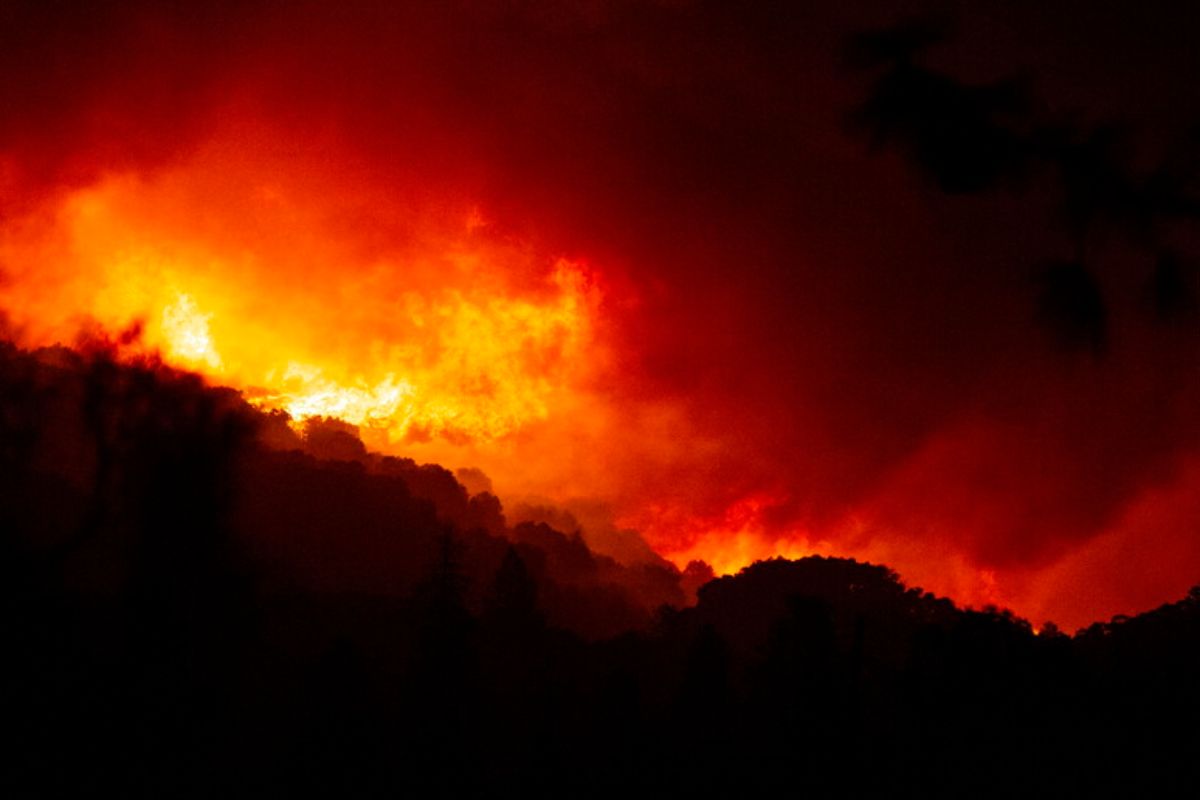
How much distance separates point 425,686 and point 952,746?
864 inches

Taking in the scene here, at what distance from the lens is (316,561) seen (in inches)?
3174

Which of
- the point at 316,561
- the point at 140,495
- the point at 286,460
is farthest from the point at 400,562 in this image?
the point at 140,495

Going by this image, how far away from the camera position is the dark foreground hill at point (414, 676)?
1083 inches

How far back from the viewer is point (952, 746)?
1576 inches

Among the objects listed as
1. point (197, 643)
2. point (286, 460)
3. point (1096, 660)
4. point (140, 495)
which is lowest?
point (197, 643)

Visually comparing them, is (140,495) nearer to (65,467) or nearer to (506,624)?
(65,467)

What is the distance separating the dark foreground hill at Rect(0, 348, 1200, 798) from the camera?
27500mm

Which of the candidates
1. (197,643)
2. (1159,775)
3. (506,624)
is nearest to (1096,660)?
(1159,775)

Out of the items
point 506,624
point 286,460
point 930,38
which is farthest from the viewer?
point 286,460

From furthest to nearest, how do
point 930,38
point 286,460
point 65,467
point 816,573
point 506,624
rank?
1. point 286,460
2. point 816,573
3. point 506,624
4. point 65,467
5. point 930,38

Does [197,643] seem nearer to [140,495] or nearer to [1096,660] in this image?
[140,495]

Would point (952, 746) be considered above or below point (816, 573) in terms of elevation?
below

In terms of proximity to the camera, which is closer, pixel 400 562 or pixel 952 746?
pixel 952 746

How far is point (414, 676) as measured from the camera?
50125 mm
